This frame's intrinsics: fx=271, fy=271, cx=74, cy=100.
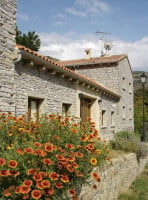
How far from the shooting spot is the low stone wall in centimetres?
540

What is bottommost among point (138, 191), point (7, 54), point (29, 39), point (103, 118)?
A: point (138, 191)

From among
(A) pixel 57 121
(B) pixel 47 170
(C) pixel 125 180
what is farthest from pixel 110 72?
(B) pixel 47 170

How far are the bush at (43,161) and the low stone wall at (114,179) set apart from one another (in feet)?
3.26

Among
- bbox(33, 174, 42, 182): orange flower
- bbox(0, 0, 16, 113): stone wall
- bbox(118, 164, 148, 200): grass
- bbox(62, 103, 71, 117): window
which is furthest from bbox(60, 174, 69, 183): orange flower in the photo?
bbox(62, 103, 71, 117): window

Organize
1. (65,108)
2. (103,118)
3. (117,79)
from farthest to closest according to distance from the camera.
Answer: (117,79) < (103,118) < (65,108)

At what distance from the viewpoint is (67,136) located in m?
4.06

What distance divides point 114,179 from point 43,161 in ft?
16.1

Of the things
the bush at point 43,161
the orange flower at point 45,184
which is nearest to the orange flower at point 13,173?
the bush at point 43,161

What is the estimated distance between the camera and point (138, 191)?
8.41m

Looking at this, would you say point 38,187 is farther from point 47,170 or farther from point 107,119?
point 107,119

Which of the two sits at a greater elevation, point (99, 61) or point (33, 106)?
point (99, 61)

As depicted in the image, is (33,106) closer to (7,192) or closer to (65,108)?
(65,108)

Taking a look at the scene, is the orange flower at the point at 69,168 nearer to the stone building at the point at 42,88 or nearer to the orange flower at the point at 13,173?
the orange flower at the point at 13,173

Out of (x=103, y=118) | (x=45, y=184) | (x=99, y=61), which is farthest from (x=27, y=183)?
(x=99, y=61)
